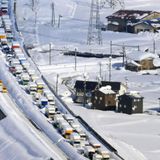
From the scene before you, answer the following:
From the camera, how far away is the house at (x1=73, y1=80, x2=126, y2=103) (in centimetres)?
1475

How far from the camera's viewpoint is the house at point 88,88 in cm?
1475

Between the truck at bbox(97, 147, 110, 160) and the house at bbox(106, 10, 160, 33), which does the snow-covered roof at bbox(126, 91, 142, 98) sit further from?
the house at bbox(106, 10, 160, 33)

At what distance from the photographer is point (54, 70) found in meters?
17.8

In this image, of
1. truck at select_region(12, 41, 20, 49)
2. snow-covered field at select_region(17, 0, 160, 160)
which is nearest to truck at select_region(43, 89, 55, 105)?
snow-covered field at select_region(17, 0, 160, 160)

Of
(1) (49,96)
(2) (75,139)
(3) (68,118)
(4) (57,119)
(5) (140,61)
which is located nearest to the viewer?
(2) (75,139)

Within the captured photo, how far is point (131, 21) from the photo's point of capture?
24.3 metres

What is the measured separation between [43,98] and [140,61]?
20.4 feet

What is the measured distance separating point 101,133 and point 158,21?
43.5 feet

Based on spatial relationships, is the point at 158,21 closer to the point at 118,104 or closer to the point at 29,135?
the point at 118,104

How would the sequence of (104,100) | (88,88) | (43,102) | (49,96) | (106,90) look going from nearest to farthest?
(43,102), (49,96), (104,100), (106,90), (88,88)

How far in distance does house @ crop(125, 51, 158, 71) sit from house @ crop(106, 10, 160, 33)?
4651mm

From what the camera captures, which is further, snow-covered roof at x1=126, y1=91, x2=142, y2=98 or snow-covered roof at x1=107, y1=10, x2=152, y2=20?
snow-covered roof at x1=107, y1=10, x2=152, y2=20

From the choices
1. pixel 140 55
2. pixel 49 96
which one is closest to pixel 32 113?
pixel 49 96

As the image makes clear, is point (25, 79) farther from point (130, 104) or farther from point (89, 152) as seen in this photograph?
point (89, 152)
